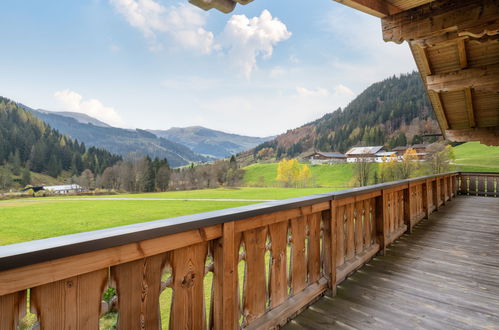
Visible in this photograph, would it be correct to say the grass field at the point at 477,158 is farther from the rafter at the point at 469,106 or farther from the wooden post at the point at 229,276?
the wooden post at the point at 229,276

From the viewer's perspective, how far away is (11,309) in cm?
76

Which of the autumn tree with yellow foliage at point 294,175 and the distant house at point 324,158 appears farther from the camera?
the distant house at point 324,158

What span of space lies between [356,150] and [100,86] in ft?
324

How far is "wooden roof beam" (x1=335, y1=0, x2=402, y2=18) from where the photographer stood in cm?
252

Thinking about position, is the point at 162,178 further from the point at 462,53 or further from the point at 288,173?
the point at 462,53

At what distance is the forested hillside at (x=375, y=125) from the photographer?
A: 74.4m

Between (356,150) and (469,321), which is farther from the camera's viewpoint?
(356,150)

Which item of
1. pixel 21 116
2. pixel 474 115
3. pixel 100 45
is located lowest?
pixel 474 115

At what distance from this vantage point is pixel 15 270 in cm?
73

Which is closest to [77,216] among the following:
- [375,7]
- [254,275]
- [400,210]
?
[400,210]

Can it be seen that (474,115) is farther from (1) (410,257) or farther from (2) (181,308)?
(2) (181,308)

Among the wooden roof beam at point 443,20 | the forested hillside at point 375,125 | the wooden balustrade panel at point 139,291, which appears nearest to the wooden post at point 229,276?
the wooden balustrade panel at point 139,291

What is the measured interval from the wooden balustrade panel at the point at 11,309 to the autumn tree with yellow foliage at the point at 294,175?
56.2 meters

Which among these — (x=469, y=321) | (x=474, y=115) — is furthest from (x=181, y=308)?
(x=474, y=115)
